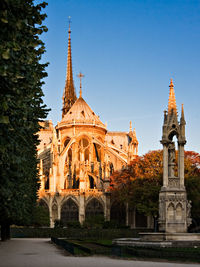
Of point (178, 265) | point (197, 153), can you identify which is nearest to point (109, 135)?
point (197, 153)

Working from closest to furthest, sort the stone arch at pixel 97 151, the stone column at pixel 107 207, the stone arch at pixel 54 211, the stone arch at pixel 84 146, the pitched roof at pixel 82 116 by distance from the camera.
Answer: the stone column at pixel 107 207 < the stone arch at pixel 54 211 < the stone arch at pixel 84 146 < the stone arch at pixel 97 151 < the pitched roof at pixel 82 116

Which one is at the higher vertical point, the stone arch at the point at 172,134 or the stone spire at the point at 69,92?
the stone spire at the point at 69,92

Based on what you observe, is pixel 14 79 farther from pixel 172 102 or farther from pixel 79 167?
pixel 79 167

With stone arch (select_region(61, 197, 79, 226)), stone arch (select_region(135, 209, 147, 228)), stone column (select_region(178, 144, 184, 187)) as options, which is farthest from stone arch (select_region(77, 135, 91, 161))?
stone column (select_region(178, 144, 184, 187))

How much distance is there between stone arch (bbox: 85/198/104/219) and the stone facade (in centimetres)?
4927

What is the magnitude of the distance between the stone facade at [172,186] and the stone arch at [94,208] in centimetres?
4927

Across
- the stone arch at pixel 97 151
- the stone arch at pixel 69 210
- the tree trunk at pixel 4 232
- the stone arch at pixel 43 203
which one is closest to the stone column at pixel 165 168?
the tree trunk at pixel 4 232

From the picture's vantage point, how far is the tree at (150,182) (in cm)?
4875

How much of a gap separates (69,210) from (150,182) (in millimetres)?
24544

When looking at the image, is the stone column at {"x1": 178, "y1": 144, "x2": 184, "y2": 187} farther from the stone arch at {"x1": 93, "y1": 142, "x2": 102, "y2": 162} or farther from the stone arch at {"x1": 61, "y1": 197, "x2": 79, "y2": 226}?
the stone arch at {"x1": 93, "y1": 142, "x2": 102, "y2": 162}

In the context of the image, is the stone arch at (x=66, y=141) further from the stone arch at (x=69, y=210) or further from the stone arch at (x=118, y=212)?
the stone arch at (x=118, y=212)

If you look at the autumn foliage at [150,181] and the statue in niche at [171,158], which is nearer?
the statue in niche at [171,158]

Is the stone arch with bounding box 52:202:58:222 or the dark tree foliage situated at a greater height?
the dark tree foliage

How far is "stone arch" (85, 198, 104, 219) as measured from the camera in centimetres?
7962
